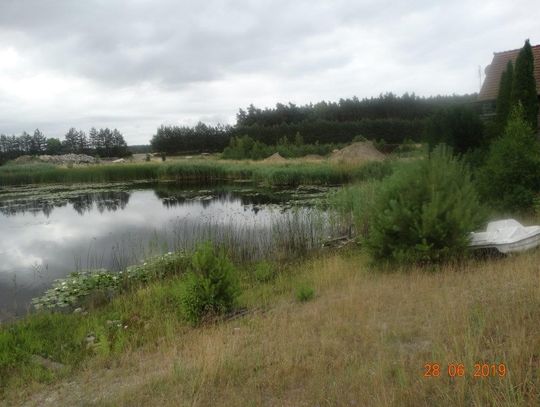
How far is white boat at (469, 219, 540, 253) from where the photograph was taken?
6293 mm

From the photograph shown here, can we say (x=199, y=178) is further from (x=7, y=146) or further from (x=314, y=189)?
(x=7, y=146)

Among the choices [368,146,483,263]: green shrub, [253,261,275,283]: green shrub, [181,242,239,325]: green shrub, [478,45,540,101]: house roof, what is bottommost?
[253,261,275,283]: green shrub

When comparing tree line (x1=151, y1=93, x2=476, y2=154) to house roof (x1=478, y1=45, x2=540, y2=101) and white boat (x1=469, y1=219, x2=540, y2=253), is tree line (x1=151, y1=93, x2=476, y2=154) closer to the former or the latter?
house roof (x1=478, y1=45, x2=540, y2=101)

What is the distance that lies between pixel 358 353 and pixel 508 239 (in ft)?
13.3

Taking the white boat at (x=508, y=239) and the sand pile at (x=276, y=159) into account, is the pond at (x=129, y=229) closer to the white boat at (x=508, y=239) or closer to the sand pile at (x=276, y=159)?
the white boat at (x=508, y=239)

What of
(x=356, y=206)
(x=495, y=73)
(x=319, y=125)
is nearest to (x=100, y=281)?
(x=356, y=206)

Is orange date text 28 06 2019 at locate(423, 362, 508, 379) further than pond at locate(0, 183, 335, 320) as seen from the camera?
No

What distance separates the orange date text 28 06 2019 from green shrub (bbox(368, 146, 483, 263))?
349cm

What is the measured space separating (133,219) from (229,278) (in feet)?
40.5

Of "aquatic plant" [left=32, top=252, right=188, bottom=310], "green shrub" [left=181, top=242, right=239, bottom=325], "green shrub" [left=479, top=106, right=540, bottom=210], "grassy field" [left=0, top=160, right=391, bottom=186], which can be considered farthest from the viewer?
"grassy field" [left=0, top=160, right=391, bottom=186]

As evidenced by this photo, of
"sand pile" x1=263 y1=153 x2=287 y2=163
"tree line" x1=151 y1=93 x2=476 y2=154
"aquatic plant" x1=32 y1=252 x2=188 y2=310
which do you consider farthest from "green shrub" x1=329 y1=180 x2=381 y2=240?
"tree line" x1=151 y1=93 x2=476 y2=154

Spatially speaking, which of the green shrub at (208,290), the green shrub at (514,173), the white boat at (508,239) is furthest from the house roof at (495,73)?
the green shrub at (208,290)

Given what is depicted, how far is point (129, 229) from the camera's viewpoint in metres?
15.0

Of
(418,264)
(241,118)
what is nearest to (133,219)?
(418,264)
